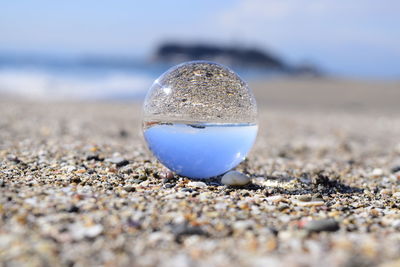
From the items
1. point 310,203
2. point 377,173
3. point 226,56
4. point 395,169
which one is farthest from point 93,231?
point 226,56

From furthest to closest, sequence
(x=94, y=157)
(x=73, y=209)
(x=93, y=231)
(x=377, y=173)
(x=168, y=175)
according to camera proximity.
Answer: (x=377, y=173), (x=94, y=157), (x=168, y=175), (x=73, y=209), (x=93, y=231)

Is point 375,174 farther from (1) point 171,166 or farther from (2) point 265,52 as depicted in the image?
(2) point 265,52

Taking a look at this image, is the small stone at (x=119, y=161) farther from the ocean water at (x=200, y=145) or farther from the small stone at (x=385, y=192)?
the small stone at (x=385, y=192)

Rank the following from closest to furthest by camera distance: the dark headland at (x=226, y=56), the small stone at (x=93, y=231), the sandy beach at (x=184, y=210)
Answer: the sandy beach at (x=184, y=210) → the small stone at (x=93, y=231) → the dark headland at (x=226, y=56)

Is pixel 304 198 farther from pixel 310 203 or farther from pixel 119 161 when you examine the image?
pixel 119 161

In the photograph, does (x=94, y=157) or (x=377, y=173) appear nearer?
(x=94, y=157)

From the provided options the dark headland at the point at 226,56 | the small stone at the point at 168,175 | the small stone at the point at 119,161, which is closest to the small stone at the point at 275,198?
the small stone at the point at 168,175
